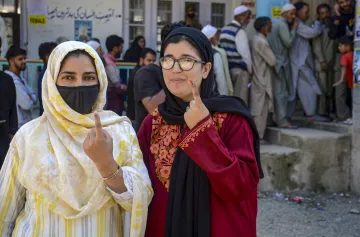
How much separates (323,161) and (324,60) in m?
1.71

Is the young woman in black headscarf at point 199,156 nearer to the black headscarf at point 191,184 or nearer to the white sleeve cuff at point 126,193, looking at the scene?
the black headscarf at point 191,184

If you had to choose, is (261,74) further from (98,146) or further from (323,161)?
(98,146)

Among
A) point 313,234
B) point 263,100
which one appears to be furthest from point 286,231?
point 263,100

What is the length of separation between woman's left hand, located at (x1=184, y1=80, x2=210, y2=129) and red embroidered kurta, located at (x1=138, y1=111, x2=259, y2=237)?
0.06 ft

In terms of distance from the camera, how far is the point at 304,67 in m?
7.07

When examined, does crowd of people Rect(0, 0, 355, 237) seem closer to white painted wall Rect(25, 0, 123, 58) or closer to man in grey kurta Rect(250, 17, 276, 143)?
man in grey kurta Rect(250, 17, 276, 143)

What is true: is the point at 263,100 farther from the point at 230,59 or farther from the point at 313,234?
the point at 313,234

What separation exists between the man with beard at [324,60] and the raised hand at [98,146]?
5.70 meters

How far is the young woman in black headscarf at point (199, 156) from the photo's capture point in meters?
1.94

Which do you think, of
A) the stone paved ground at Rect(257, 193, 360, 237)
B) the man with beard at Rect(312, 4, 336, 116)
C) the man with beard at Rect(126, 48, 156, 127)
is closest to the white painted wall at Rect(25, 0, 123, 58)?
the man with beard at Rect(312, 4, 336, 116)

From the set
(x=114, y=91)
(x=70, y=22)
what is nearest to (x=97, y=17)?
(x=70, y=22)

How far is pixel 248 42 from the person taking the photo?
6.60m

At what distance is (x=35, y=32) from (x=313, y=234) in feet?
→ 19.6

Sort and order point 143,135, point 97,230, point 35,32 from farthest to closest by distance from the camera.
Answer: point 35,32
point 143,135
point 97,230
